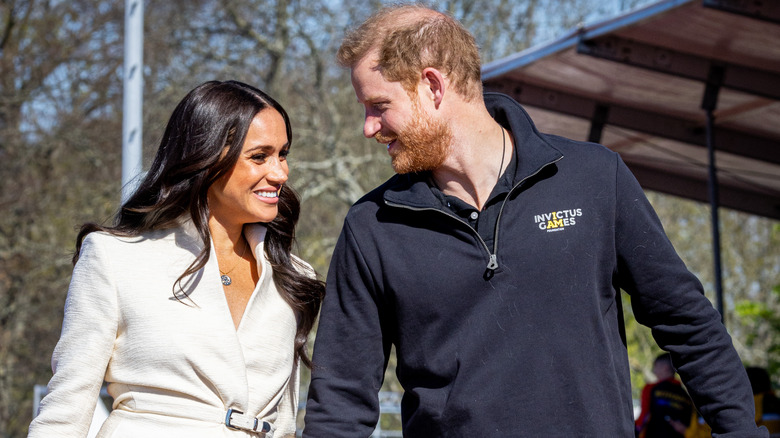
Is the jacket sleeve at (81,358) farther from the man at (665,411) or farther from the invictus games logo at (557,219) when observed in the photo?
the man at (665,411)

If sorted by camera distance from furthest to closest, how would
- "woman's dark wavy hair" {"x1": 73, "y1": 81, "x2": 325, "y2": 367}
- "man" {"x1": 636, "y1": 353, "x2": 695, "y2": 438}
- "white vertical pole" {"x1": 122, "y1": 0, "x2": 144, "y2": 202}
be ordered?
"white vertical pole" {"x1": 122, "y1": 0, "x2": 144, "y2": 202} → "man" {"x1": 636, "y1": 353, "x2": 695, "y2": 438} → "woman's dark wavy hair" {"x1": 73, "y1": 81, "x2": 325, "y2": 367}

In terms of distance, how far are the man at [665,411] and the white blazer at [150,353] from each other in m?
5.05

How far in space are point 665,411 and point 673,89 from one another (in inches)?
108

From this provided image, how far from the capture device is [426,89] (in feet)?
9.13

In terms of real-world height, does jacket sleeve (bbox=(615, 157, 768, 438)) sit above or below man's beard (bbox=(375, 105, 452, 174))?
below

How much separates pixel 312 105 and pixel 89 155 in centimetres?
343

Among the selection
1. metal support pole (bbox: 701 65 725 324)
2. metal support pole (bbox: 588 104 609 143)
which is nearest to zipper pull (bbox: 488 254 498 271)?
metal support pole (bbox: 701 65 725 324)

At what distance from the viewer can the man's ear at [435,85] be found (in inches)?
109

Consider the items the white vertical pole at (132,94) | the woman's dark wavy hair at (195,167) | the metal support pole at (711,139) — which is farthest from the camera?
the white vertical pole at (132,94)

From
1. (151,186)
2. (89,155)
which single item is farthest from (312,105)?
(151,186)

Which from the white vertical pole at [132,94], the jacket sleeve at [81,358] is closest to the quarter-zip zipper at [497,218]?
the jacket sleeve at [81,358]

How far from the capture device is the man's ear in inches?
109

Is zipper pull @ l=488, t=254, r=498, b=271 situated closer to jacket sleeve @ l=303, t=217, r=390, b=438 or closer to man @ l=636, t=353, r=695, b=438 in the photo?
jacket sleeve @ l=303, t=217, r=390, b=438

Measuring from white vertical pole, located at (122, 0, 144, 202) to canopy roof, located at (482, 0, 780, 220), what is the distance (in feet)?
9.61
